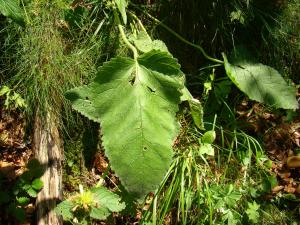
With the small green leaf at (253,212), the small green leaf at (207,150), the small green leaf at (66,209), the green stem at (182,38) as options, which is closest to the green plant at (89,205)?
the small green leaf at (66,209)

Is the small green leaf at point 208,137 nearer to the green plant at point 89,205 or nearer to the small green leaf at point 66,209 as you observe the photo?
the green plant at point 89,205

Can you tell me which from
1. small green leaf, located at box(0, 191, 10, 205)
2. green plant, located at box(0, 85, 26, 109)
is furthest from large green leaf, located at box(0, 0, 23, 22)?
small green leaf, located at box(0, 191, 10, 205)

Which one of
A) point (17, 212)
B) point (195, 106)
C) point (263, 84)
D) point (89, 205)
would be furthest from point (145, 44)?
point (17, 212)

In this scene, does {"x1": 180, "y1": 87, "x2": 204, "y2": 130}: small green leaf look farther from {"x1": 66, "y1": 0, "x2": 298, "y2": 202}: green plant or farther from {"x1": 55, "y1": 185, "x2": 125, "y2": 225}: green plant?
{"x1": 55, "y1": 185, "x2": 125, "y2": 225}: green plant

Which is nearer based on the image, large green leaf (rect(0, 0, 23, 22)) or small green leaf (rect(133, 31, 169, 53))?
large green leaf (rect(0, 0, 23, 22))

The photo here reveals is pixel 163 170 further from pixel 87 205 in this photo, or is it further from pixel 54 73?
pixel 54 73

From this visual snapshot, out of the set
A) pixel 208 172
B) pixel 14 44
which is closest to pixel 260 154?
pixel 208 172
